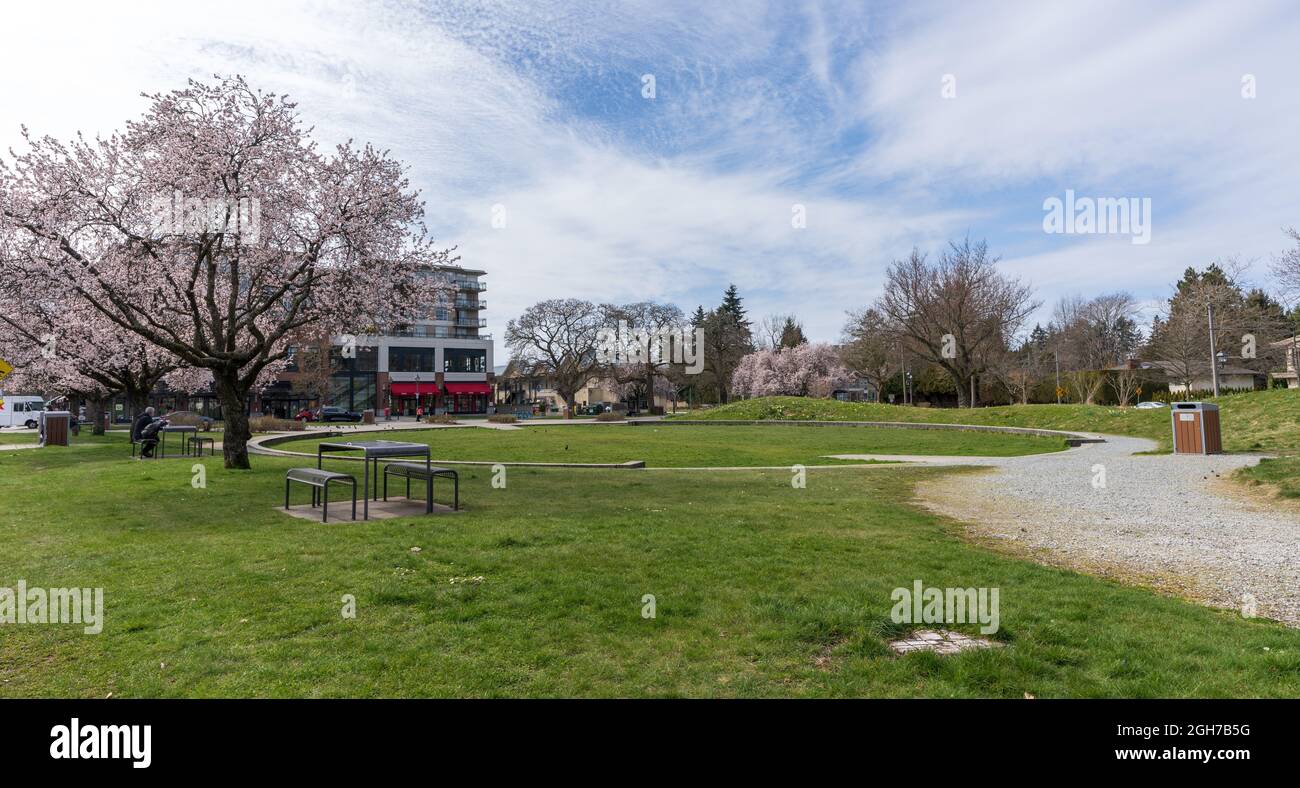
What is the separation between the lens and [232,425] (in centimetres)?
1547

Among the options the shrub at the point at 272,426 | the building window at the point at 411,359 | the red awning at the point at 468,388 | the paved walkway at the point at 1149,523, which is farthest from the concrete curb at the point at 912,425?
the building window at the point at 411,359

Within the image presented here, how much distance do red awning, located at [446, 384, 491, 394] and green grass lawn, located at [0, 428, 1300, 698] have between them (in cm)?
7391

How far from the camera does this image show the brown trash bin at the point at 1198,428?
1828 cm

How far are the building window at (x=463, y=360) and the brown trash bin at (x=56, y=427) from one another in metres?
58.0

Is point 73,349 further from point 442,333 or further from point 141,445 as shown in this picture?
point 442,333

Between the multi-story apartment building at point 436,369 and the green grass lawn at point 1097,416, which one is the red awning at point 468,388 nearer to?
the multi-story apartment building at point 436,369

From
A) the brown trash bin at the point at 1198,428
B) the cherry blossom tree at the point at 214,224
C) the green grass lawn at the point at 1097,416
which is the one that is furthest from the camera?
the green grass lawn at the point at 1097,416

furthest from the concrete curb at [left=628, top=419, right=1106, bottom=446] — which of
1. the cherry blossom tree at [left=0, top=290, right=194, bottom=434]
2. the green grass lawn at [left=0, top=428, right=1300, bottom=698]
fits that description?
the cherry blossom tree at [left=0, top=290, right=194, bottom=434]

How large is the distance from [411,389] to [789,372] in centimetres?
4277

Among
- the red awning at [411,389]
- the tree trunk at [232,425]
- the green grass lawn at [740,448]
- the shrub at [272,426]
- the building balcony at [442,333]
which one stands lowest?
the green grass lawn at [740,448]

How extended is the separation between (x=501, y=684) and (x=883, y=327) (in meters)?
48.7

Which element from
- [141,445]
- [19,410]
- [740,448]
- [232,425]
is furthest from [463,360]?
[232,425]
